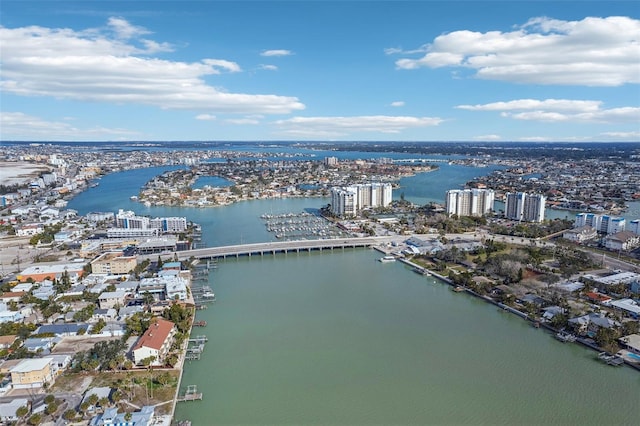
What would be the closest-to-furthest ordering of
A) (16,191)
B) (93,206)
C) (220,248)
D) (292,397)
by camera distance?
(292,397)
(220,248)
(93,206)
(16,191)

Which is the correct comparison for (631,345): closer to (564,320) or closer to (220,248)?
(564,320)

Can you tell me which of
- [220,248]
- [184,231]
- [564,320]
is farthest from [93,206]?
[564,320]

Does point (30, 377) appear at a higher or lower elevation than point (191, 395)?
higher

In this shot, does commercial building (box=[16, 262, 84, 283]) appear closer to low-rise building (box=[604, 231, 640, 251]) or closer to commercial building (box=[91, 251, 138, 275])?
commercial building (box=[91, 251, 138, 275])

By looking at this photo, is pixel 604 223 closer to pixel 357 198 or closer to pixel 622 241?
pixel 622 241

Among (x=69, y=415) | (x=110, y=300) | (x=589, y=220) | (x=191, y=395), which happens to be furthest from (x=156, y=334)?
(x=589, y=220)

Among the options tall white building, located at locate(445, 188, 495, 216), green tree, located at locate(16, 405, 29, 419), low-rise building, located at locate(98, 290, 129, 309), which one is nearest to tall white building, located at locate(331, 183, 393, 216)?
tall white building, located at locate(445, 188, 495, 216)

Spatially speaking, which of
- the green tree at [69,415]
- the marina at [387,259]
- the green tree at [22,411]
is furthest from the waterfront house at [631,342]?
the green tree at [22,411]

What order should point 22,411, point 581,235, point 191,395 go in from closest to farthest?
point 22,411
point 191,395
point 581,235
